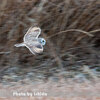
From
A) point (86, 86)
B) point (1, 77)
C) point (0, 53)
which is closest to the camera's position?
point (86, 86)

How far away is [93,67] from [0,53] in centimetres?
241

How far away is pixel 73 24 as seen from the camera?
715 cm

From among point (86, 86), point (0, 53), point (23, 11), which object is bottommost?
point (86, 86)

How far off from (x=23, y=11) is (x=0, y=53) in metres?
1.27

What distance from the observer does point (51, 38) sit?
24.0 ft

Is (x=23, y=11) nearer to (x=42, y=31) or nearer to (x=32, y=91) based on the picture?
(x=42, y=31)

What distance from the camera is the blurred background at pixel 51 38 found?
700 cm

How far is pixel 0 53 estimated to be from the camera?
24.4ft

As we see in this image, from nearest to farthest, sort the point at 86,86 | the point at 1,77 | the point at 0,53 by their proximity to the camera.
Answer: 1. the point at 86,86
2. the point at 1,77
3. the point at 0,53

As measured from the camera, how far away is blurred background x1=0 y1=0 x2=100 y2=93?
700 centimetres

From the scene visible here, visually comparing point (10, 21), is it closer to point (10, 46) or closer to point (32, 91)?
point (10, 46)

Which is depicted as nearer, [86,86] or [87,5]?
[86,86]

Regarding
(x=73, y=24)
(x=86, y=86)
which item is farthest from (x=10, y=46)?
(x=86, y=86)

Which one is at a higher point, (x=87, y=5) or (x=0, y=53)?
(x=87, y=5)
